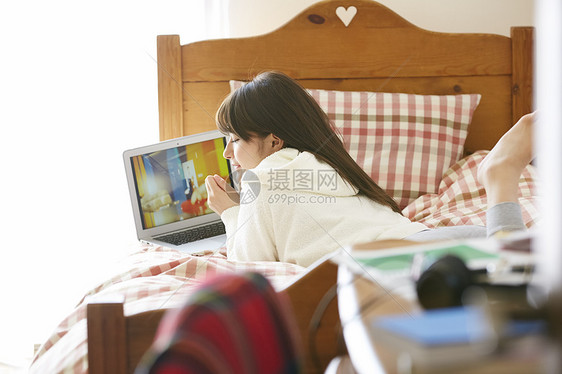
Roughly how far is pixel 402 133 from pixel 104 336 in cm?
126

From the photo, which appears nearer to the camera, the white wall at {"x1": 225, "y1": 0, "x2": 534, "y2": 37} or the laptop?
the laptop

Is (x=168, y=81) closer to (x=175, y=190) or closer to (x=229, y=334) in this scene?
(x=175, y=190)

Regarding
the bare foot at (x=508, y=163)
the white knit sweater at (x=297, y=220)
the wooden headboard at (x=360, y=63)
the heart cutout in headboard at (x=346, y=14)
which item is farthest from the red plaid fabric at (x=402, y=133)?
the bare foot at (x=508, y=163)

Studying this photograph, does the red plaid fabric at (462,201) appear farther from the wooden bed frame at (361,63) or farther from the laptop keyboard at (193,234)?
the laptop keyboard at (193,234)

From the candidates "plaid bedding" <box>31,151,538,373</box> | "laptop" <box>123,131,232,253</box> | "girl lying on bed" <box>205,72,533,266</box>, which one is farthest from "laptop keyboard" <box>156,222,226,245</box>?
"girl lying on bed" <box>205,72,533,266</box>

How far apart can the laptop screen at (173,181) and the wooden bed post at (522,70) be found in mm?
1036

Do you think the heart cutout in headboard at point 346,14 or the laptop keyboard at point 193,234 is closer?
the laptop keyboard at point 193,234

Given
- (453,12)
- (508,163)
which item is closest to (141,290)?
(508,163)

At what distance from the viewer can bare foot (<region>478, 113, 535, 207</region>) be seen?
0.98 m

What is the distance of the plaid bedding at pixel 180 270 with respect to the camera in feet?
2.66

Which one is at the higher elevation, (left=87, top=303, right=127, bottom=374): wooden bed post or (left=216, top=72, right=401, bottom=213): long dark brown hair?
(left=216, top=72, right=401, bottom=213): long dark brown hair

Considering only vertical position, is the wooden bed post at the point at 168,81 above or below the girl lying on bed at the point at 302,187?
above

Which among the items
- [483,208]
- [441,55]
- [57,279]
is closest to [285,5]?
[441,55]

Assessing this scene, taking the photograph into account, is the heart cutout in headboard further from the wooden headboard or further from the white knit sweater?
the white knit sweater
